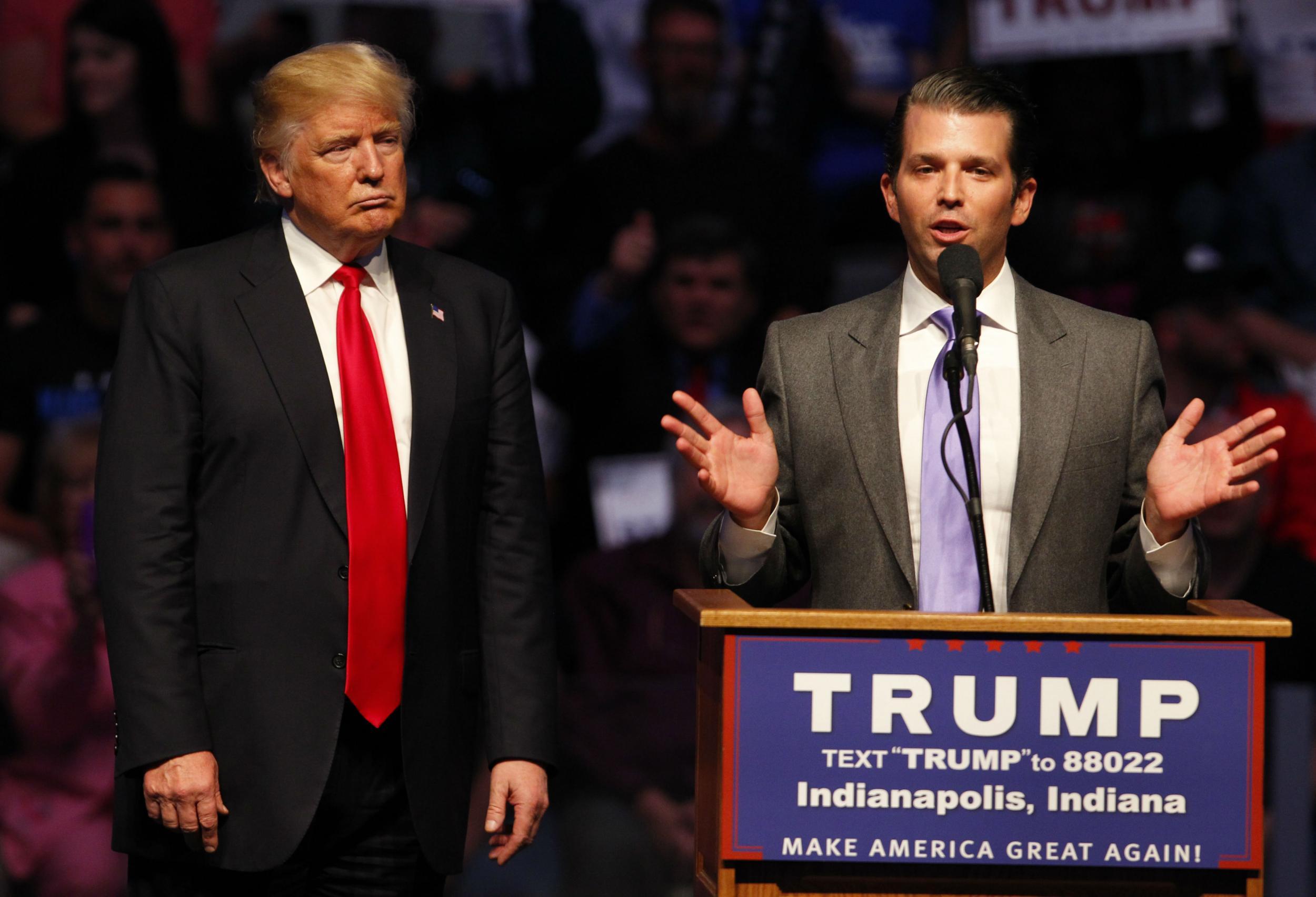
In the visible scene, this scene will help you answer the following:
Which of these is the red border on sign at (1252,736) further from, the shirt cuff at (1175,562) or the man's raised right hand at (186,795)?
the man's raised right hand at (186,795)

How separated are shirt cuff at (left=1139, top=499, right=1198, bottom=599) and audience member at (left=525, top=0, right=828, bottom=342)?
294 centimetres

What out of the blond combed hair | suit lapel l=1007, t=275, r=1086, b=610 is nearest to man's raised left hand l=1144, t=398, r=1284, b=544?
suit lapel l=1007, t=275, r=1086, b=610

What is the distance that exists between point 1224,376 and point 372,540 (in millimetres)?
3450

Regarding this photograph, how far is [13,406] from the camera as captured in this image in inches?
195

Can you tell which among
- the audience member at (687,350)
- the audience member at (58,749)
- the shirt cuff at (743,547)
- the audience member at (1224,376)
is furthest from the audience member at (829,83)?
the shirt cuff at (743,547)

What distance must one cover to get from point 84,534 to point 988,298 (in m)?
3.11

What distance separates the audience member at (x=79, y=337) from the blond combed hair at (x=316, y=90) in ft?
8.43

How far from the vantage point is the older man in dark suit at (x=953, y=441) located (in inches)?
91.7

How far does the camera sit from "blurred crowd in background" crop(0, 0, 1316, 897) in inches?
194

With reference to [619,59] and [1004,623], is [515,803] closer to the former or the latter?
[1004,623]

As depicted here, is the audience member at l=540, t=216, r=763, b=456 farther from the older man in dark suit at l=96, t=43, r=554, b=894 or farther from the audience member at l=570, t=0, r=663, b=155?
the older man in dark suit at l=96, t=43, r=554, b=894

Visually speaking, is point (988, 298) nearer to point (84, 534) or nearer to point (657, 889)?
point (657, 889)

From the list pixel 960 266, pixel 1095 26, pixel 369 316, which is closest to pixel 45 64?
pixel 1095 26

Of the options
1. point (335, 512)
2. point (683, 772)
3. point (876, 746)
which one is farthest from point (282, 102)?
point (683, 772)
